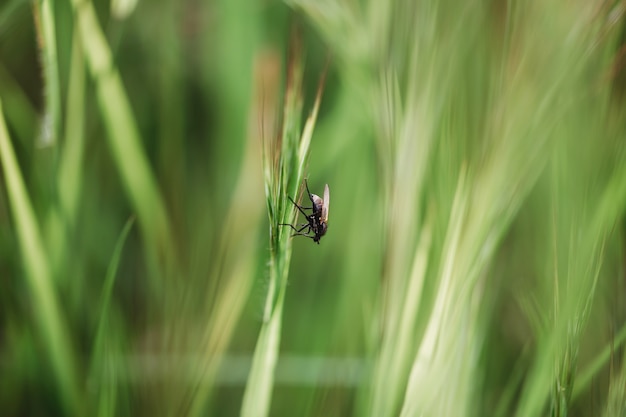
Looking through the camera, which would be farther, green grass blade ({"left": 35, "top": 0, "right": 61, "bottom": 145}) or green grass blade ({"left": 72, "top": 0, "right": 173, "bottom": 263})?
green grass blade ({"left": 72, "top": 0, "right": 173, "bottom": 263})

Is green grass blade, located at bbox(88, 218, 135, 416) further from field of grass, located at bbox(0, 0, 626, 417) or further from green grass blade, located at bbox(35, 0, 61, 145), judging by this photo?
green grass blade, located at bbox(35, 0, 61, 145)

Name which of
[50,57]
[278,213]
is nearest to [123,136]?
[50,57]

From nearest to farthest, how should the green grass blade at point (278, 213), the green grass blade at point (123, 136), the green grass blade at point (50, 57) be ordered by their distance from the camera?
the green grass blade at point (278, 213) → the green grass blade at point (50, 57) → the green grass blade at point (123, 136)

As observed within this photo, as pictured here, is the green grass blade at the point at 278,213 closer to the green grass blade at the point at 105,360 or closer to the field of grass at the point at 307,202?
the field of grass at the point at 307,202

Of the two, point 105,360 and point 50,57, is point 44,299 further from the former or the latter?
point 50,57

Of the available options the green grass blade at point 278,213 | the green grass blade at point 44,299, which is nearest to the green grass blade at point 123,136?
the green grass blade at point 44,299

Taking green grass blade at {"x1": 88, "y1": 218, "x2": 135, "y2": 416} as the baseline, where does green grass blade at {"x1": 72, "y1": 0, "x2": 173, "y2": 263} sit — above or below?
above

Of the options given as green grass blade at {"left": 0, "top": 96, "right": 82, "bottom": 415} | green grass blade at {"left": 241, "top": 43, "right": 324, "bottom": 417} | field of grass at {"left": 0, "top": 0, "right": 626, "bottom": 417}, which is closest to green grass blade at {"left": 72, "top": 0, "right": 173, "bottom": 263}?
field of grass at {"left": 0, "top": 0, "right": 626, "bottom": 417}

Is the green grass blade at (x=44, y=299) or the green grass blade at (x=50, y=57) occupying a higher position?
the green grass blade at (x=50, y=57)
